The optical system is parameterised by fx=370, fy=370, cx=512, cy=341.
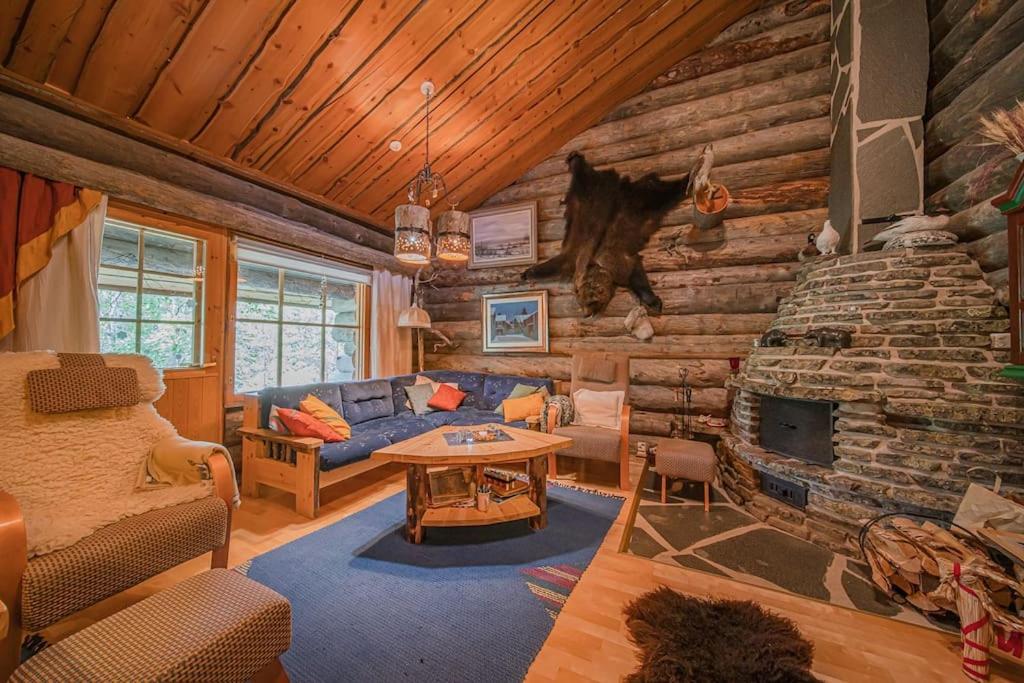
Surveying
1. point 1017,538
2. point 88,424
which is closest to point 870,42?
point 1017,538

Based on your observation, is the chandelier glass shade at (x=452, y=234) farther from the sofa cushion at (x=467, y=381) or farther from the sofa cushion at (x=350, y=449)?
the sofa cushion at (x=467, y=381)

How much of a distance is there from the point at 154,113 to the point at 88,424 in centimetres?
209

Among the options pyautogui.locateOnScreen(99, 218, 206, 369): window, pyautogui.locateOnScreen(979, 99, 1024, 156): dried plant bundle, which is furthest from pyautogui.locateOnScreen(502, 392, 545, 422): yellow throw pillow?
pyautogui.locateOnScreen(979, 99, 1024, 156): dried plant bundle

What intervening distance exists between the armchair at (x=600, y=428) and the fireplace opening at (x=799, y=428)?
1018 mm

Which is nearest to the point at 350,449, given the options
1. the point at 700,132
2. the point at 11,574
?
the point at 11,574

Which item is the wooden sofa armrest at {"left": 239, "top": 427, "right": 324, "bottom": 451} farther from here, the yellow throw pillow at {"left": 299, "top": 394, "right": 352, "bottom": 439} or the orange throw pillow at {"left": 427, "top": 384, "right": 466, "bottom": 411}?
the orange throw pillow at {"left": 427, "top": 384, "right": 466, "bottom": 411}

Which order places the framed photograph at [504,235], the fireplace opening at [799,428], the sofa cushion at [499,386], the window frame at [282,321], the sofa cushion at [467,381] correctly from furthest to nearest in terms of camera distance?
the framed photograph at [504,235]
the sofa cushion at [467,381]
the sofa cushion at [499,386]
the window frame at [282,321]
the fireplace opening at [799,428]

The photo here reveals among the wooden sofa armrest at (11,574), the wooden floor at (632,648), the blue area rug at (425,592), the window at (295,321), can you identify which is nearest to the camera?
the wooden sofa armrest at (11,574)

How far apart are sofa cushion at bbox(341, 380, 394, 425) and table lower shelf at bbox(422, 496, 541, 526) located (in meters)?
1.63

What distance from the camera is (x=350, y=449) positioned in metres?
2.74

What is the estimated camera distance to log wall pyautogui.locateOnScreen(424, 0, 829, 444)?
3404 mm

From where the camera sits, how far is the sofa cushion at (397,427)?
315 cm

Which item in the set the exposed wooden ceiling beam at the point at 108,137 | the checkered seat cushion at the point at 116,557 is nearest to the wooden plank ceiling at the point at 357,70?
the exposed wooden ceiling beam at the point at 108,137

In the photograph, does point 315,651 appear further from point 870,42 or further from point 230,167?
point 870,42
